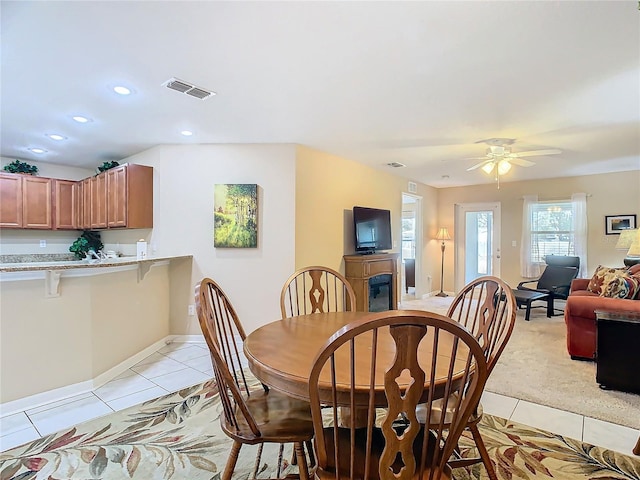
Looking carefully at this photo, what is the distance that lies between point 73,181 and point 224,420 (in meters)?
5.58

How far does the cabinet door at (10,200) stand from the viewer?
479 centimetres

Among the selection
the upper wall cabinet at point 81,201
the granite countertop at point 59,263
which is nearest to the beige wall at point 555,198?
the granite countertop at point 59,263

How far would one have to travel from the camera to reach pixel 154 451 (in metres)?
2.06

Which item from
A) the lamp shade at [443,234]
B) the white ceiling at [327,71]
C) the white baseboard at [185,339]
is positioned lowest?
the white baseboard at [185,339]

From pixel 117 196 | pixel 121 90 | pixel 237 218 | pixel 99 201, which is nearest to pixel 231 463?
pixel 121 90

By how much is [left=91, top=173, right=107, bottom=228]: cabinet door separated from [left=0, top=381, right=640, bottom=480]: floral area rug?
321 cm

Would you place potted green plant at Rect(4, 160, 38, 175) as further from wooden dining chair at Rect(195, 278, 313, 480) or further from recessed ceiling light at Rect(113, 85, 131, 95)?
wooden dining chair at Rect(195, 278, 313, 480)

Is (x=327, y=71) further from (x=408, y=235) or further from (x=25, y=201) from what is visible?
(x=408, y=235)

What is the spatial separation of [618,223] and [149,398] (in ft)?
24.0

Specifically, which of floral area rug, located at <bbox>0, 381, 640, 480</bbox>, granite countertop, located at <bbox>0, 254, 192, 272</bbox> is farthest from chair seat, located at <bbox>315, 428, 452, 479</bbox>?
granite countertop, located at <bbox>0, 254, 192, 272</bbox>

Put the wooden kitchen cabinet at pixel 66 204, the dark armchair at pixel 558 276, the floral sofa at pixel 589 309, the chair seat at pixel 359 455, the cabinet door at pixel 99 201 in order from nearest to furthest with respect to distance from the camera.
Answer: the chair seat at pixel 359 455 < the floral sofa at pixel 589 309 < the cabinet door at pixel 99 201 < the wooden kitchen cabinet at pixel 66 204 < the dark armchair at pixel 558 276

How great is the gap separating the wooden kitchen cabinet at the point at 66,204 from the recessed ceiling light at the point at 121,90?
11.3ft

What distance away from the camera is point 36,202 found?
5.11 meters

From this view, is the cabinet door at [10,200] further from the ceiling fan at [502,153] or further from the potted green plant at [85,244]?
the ceiling fan at [502,153]
